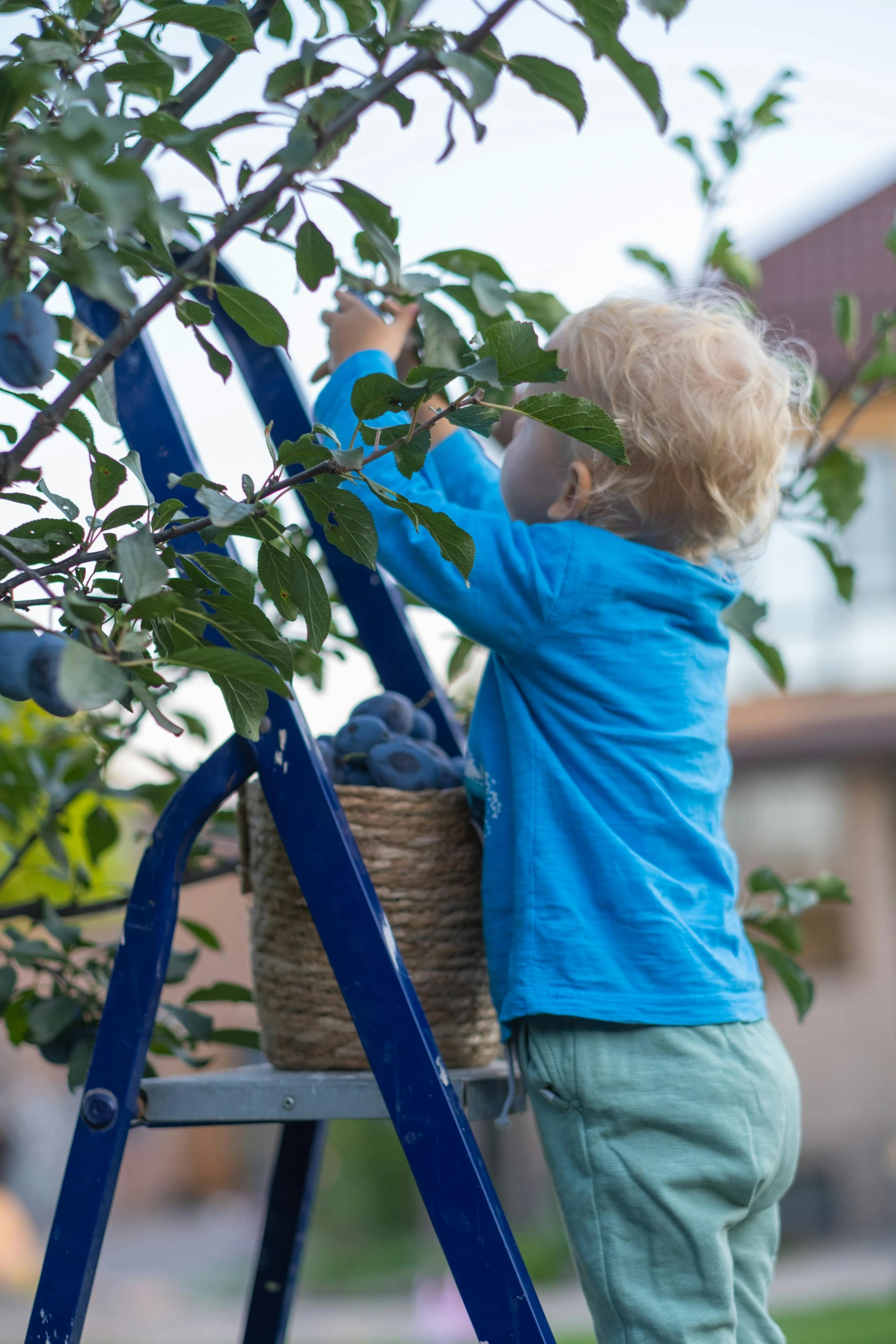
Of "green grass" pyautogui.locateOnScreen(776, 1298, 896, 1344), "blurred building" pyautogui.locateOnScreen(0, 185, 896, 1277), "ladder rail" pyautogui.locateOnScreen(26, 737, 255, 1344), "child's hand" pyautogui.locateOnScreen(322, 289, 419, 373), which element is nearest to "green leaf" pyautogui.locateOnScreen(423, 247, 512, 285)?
"child's hand" pyautogui.locateOnScreen(322, 289, 419, 373)

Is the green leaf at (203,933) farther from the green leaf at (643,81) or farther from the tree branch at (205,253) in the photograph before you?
the green leaf at (643,81)

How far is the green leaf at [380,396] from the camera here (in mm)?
778

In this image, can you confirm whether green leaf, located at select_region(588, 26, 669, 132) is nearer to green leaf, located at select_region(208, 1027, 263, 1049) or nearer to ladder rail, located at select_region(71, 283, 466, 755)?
ladder rail, located at select_region(71, 283, 466, 755)

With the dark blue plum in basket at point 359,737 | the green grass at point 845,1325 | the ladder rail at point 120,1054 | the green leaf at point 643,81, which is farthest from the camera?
the green grass at point 845,1325

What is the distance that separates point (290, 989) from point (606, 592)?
1.44 feet

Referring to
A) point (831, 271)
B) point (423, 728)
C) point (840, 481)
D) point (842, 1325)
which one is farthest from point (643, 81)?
point (831, 271)

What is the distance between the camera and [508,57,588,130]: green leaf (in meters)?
0.83

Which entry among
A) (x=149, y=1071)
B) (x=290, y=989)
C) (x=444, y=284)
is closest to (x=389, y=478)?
(x=444, y=284)

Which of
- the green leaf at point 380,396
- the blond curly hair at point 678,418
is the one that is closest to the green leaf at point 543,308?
the blond curly hair at point 678,418

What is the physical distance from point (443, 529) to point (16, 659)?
0.27 m

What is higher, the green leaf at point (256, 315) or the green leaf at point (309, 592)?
the green leaf at point (256, 315)

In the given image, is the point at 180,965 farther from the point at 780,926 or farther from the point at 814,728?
the point at 814,728

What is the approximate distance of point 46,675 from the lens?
2.40 ft

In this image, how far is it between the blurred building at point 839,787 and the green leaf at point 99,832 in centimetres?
784
